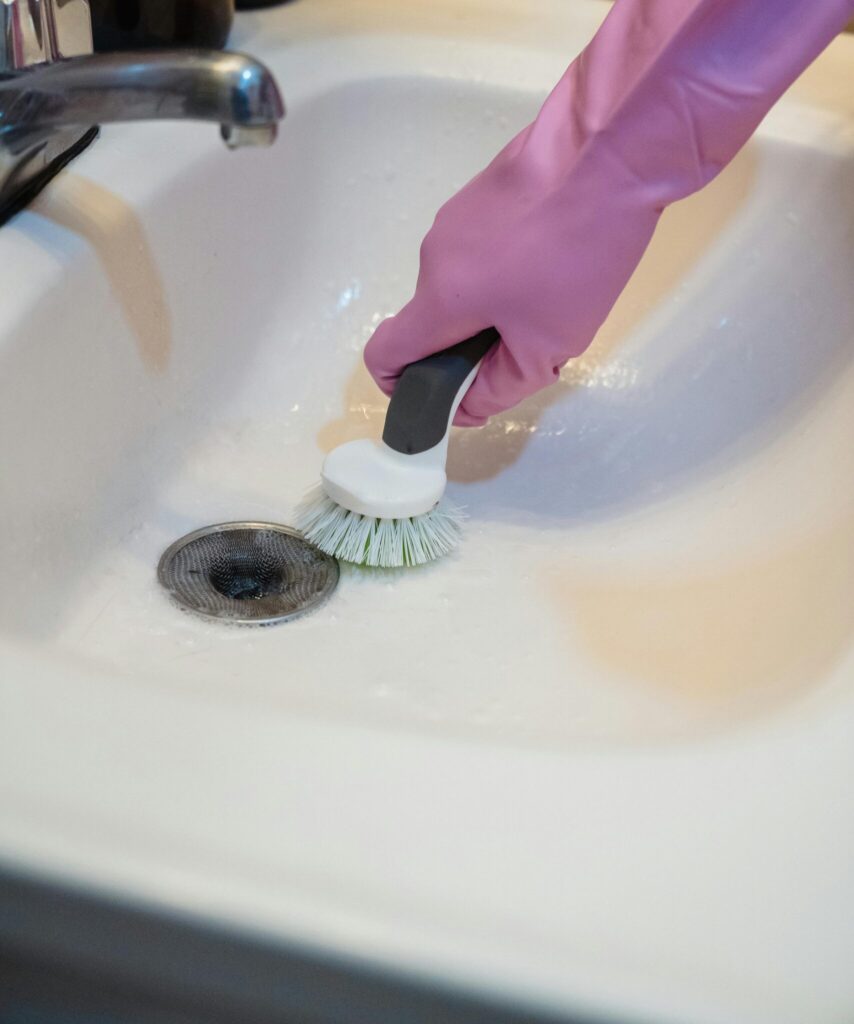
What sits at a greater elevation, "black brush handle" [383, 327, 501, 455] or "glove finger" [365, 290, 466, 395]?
"glove finger" [365, 290, 466, 395]

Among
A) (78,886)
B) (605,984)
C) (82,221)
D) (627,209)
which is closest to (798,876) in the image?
(605,984)

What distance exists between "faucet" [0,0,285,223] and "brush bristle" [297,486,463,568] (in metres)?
0.17

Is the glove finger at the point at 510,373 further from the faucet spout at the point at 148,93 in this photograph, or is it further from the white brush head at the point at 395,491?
the faucet spout at the point at 148,93

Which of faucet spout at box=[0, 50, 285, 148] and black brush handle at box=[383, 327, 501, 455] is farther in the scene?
black brush handle at box=[383, 327, 501, 455]

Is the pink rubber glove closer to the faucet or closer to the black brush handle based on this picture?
the black brush handle

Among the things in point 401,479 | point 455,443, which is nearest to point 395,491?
point 401,479

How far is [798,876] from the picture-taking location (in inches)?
9.8

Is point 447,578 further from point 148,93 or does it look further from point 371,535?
point 148,93

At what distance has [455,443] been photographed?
57cm

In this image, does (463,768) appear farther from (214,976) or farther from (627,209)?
(627,209)

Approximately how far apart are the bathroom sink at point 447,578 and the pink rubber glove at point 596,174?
0.37ft

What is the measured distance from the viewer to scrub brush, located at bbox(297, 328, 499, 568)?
458 millimetres

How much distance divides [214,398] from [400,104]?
0.21 metres

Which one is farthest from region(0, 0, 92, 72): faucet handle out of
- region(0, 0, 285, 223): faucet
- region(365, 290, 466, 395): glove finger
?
region(365, 290, 466, 395): glove finger
